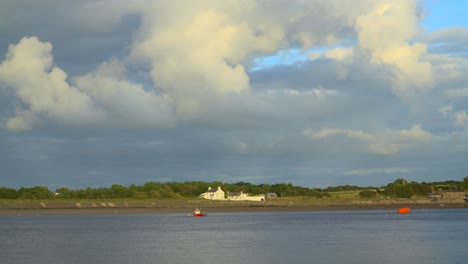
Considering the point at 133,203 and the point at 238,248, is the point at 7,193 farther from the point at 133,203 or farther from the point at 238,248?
the point at 238,248

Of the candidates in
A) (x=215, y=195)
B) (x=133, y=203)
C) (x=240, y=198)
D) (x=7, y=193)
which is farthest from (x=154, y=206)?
(x=7, y=193)

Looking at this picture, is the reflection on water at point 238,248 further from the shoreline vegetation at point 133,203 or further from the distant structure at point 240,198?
the distant structure at point 240,198

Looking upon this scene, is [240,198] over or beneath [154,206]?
over

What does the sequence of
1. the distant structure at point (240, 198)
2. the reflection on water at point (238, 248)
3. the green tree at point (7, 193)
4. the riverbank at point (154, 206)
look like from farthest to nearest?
the distant structure at point (240, 198), the green tree at point (7, 193), the riverbank at point (154, 206), the reflection on water at point (238, 248)

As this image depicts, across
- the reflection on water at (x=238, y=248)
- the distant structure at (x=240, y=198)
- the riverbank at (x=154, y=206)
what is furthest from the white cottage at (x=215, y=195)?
the reflection on water at (x=238, y=248)

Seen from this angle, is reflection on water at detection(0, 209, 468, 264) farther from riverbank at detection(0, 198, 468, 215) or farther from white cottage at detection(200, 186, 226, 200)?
white cottage at detection(200, 186, 226, 200)

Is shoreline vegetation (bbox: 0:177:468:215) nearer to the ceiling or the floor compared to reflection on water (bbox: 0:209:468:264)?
nearer to the ceiling

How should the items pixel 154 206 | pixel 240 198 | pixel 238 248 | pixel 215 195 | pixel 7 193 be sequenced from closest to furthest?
pixel 238 248
pixel 154 206
pixel 7 193
pixel 215 195
pixel 240 198

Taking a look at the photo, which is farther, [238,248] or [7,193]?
[7,193]

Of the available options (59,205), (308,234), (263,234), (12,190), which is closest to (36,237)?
(263,234)

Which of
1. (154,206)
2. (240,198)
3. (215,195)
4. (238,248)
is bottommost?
(238,248)

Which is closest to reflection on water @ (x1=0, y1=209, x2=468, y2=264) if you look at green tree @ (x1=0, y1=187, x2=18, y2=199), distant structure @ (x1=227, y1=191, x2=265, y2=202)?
green tree @ (x1=0, y1=187, x2=18, y2=199)

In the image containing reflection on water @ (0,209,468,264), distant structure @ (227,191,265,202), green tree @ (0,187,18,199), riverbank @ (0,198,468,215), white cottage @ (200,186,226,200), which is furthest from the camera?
distant structure @ (227,191,265,202)

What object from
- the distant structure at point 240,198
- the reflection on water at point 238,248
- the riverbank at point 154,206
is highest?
the distant structure at point 240,198
